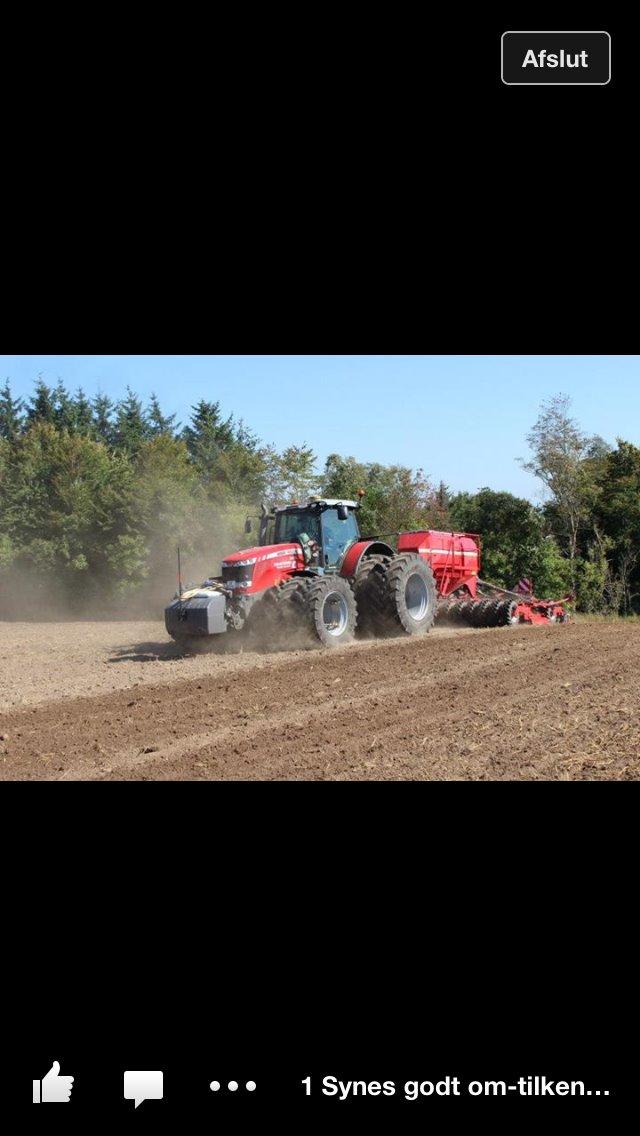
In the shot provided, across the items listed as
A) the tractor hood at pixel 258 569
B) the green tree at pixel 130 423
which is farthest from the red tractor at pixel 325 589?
the green tree at pixel 130 423

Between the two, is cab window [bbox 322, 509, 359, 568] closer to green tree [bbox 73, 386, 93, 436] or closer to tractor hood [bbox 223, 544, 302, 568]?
tractor hood [bbox 223, 544, 302, 568]

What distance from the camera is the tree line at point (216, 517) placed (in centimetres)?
2569

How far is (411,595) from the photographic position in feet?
48.2

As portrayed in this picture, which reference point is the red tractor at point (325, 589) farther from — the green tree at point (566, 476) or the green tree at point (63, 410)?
the green tree at point (63, 410)

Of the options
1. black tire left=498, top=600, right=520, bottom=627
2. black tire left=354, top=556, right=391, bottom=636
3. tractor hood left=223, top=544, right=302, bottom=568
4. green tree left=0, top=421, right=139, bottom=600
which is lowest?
black tire left=498, top=600, right=520, bottom=627

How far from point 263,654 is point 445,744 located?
19.8ft

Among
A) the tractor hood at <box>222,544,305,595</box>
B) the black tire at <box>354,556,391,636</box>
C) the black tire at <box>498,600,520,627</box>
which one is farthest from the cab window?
the black tire at <box>498,600,520,627</box>

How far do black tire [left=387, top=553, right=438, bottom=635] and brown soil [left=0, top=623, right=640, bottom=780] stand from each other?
0.54 meters

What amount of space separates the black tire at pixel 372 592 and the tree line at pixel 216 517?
1028 centimetres

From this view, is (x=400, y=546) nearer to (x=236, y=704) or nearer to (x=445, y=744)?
(x=236, y=704)

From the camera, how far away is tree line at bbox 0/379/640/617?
84.3 feet

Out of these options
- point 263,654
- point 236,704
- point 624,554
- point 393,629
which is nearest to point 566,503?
point 624,554

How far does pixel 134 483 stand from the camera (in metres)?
28.5

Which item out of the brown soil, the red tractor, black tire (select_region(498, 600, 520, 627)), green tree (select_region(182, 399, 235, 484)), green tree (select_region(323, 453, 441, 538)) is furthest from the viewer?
green tree (select_region(182, 399, 235, 484))
